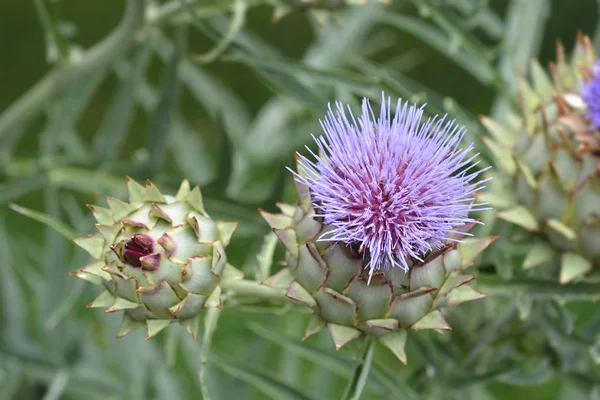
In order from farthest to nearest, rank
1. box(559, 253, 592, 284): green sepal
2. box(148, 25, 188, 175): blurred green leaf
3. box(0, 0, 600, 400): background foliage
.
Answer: box(148, 25, 188, 175): blurred green leaf, box(0, 0, 600, 400): background foliage, box(559, 253, 592, 284): green sepal

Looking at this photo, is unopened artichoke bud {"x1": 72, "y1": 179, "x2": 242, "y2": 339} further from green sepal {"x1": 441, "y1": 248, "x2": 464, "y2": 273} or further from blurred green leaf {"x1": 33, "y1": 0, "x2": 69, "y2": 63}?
blurred green leaf {"x1": 33, "y1": 0, "x2": 69, "y2": 63}

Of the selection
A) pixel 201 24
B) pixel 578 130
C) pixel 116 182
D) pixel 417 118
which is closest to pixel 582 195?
pixel 578 130

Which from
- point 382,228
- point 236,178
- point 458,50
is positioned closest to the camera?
point 382,228

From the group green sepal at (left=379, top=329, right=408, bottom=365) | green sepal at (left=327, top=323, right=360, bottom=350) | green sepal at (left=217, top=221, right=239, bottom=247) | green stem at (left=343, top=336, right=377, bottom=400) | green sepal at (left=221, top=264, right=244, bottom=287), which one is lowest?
green stem at (left=343, top=336, right=377, bottom=400)

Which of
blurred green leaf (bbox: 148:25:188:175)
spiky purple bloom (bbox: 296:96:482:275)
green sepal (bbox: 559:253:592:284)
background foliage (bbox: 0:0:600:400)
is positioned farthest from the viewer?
blurred green leaf (bbox: 148:25:188:175)

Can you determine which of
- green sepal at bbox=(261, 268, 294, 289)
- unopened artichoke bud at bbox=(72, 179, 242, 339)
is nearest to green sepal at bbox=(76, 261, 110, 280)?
unopened artichoke bud at bbox=(72, 179, 242, 339)

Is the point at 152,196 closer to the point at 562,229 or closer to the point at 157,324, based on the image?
the point at 157,324

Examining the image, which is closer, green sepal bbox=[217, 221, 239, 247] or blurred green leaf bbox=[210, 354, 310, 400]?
green sepal bbox=[217, 221, 239, 247]

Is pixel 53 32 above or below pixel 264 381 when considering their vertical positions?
above

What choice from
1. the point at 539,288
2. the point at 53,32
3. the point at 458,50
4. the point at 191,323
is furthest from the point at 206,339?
the point at 458,50
